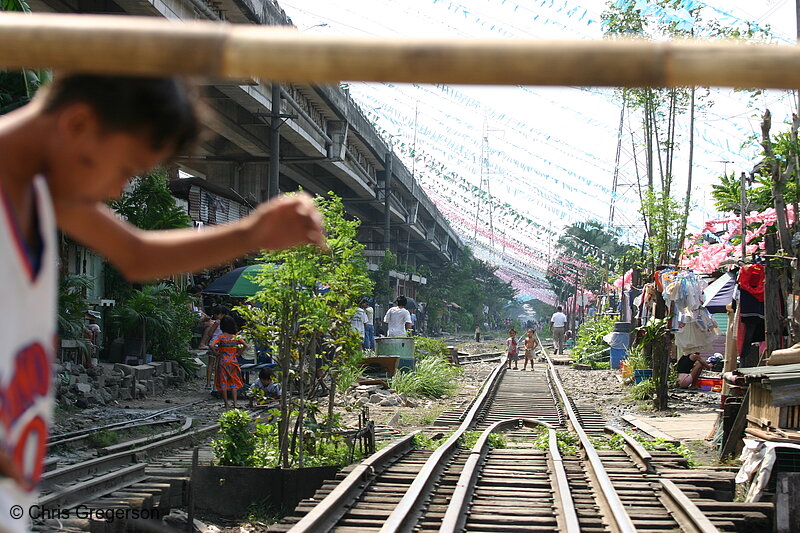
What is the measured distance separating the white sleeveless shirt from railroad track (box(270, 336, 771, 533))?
13.3ft

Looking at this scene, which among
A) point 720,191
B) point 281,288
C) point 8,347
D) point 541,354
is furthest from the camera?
point 541,354

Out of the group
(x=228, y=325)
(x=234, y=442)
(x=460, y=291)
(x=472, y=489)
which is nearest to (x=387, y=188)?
(x=228, y=325)

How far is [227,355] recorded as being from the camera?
13.9 meters

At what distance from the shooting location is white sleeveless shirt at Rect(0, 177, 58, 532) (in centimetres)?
161

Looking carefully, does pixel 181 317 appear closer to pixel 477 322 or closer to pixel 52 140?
pixel 52 140

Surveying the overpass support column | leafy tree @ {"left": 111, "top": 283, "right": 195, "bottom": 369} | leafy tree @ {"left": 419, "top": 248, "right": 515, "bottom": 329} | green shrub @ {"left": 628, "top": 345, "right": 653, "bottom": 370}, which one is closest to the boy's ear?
leafy tree @ {"left": 111, "top": 283, "right": 195, "bottom": 369}

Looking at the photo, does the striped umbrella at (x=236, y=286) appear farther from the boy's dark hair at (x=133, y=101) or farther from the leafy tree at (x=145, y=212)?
the boy's dark hair at (x=133, y=101)

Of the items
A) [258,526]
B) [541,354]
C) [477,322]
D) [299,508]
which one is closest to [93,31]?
[299,508]

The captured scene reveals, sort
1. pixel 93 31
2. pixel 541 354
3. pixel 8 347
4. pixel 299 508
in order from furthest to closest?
1. pixel 541 354
2. pixel 299 508
3. pixel 93 31
4. pixel 8 347

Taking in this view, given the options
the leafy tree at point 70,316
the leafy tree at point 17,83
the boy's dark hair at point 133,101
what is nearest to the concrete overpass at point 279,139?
the leafy tree at point 17,83

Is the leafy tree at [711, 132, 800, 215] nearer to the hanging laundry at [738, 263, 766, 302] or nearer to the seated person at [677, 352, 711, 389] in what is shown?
the hanging laundry at [738, 263, 766, 302]

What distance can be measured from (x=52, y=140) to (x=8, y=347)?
1.32ft

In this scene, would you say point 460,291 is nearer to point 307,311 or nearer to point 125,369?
point 125,369

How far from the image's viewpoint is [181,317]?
18.8 meters
